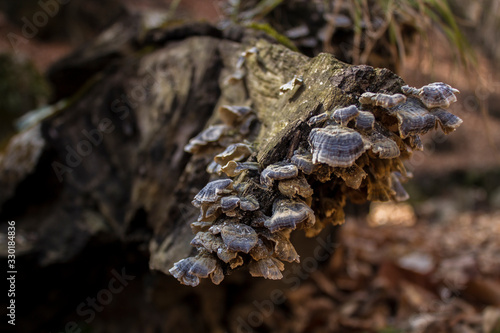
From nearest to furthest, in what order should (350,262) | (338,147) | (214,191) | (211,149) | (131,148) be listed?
(338,147)
(214,191)
(211,149)
(131,148)
(350,262)

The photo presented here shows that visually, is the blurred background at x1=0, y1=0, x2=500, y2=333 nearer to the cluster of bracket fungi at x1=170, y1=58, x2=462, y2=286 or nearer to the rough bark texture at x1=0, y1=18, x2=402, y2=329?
the rough bark texture at x1=0, y1=18, x2=402, y2=329

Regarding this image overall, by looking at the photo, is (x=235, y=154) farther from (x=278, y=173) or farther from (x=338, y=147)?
(x=338, y=147)

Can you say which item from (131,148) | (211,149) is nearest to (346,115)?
(211,149)

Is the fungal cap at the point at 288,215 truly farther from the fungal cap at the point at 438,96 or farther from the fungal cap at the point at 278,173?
the fungal cap at the point at 438,96

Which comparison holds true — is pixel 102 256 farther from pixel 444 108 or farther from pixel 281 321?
pixel 444 108

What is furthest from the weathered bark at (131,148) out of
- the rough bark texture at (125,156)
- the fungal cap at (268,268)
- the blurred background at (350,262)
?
the fungal cap at (268,268)

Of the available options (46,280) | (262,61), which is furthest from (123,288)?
(262,61)
